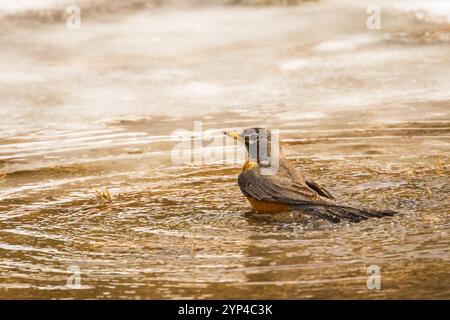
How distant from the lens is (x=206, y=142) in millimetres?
9133

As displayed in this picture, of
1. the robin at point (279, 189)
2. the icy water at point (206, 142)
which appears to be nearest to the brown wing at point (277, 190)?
the robin at point (279, 189)

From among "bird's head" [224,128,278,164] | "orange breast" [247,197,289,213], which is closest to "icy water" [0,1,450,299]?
"orange breast" [247,197,289,213]

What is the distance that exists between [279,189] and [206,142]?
2.73 m

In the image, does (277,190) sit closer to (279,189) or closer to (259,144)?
(279,189)

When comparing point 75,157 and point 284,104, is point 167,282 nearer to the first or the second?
point 75,157

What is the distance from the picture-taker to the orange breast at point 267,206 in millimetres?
6516

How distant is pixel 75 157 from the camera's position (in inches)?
338

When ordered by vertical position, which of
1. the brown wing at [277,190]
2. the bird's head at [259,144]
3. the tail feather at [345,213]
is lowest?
the tail feather at [345,213]

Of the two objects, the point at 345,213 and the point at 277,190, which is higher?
the point at 277,190

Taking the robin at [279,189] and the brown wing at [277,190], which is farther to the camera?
the brown wing at [277,190]

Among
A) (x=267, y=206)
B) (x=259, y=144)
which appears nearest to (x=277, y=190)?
(x=267, y=206)

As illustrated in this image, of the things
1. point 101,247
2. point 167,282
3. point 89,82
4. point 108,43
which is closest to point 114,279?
point 167,282

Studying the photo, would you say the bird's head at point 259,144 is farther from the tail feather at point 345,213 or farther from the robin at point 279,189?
the tail feather at point 345,213

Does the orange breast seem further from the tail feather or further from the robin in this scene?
the tail feather
